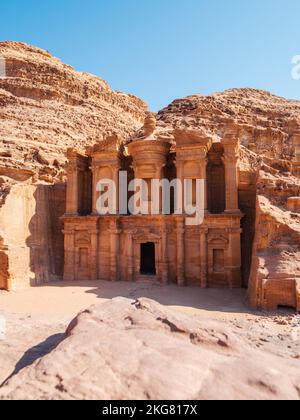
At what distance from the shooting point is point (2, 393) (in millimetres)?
4344

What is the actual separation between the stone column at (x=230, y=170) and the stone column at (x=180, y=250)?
2.95m

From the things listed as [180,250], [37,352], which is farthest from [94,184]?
[37,352]

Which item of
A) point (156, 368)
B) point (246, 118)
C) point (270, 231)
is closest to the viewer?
point (156, 368)

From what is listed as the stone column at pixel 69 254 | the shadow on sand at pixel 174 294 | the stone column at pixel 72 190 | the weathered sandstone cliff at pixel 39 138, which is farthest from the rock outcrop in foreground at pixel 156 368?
the stone column at pixel 72 190

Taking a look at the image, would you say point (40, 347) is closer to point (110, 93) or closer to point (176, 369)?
point (176, 369)

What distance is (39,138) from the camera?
30.0m

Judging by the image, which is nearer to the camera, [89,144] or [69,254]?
[69,254]

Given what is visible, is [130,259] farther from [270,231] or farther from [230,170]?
[270,231]

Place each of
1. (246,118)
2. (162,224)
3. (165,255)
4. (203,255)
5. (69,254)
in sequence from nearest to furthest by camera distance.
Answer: (203,255) < (165,255) < (162,224) < (69,254) < (246,118)

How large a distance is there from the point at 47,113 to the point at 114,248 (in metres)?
22.5

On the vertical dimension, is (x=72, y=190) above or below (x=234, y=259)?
above
